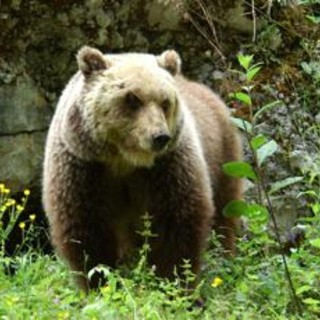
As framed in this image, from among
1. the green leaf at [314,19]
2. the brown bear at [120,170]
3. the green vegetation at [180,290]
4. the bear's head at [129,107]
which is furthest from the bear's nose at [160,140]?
the green leaf at [314,19]

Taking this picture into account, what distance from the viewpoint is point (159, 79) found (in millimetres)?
6012

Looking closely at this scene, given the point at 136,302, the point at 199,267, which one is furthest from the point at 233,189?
the point at 136,302

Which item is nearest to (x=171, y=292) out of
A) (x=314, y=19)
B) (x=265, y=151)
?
(x=265, y=151)

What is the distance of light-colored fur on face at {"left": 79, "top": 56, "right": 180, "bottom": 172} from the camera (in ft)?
19.2

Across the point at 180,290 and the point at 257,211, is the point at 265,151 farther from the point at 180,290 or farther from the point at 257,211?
the point at 180,290

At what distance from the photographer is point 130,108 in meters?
5.93

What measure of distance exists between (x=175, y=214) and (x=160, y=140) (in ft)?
2.28

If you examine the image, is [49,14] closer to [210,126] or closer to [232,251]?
[210,126]

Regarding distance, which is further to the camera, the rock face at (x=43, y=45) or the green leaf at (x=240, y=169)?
the rock face at (x=43, y=45)

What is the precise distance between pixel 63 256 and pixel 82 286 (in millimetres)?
236

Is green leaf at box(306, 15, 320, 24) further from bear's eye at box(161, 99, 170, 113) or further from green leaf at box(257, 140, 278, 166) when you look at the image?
green leaf at box(257, 140, 278, 166)

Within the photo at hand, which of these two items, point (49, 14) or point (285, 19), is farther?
point (285, 19)

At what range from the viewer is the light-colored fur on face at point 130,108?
5.86 metres

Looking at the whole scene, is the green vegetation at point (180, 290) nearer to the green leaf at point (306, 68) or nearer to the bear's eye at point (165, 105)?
the bear's eye at point (165, 105)
